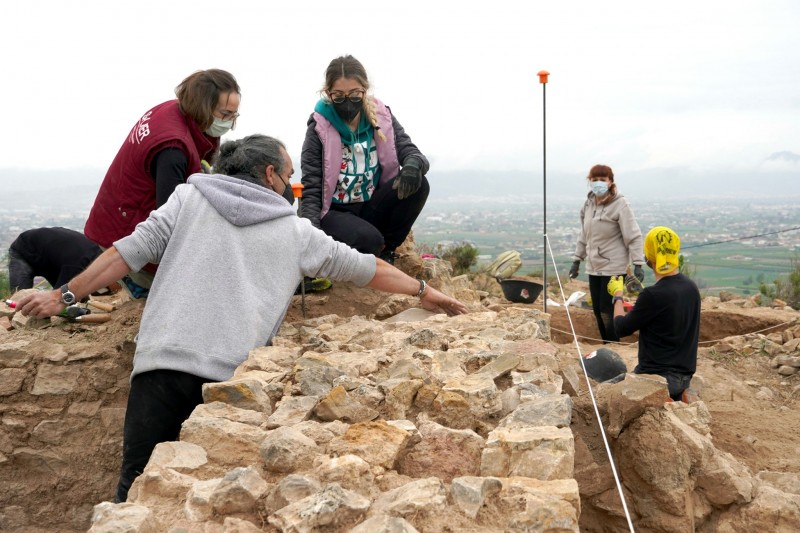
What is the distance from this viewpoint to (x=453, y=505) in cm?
203

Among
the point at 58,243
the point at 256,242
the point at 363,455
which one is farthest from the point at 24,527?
the point at 363,455

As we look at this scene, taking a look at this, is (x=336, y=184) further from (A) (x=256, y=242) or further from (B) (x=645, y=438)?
(B) (x=645, y=438)

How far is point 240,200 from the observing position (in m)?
3.09

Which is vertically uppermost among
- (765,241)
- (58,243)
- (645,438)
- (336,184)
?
(336,184)

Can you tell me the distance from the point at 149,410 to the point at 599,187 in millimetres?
5152

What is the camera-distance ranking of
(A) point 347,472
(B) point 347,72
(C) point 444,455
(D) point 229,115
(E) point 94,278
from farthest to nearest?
(B) point 347,72
(D) point 229,115
(E) point 94,278
(C) point 444,455
(A) point 347,472

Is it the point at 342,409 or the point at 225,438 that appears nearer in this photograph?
the point at 225,438

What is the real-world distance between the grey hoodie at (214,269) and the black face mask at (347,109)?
1.49 metres

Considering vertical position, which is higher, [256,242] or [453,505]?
[256,242]

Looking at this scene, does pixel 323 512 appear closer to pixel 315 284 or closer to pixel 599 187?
pixel 315 284

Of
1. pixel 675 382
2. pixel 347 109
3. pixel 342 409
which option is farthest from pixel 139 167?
pixel 675 382

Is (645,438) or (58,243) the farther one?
(58,243)

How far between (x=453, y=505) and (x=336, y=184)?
3075 millimetres

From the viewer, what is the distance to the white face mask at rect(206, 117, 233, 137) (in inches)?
157
